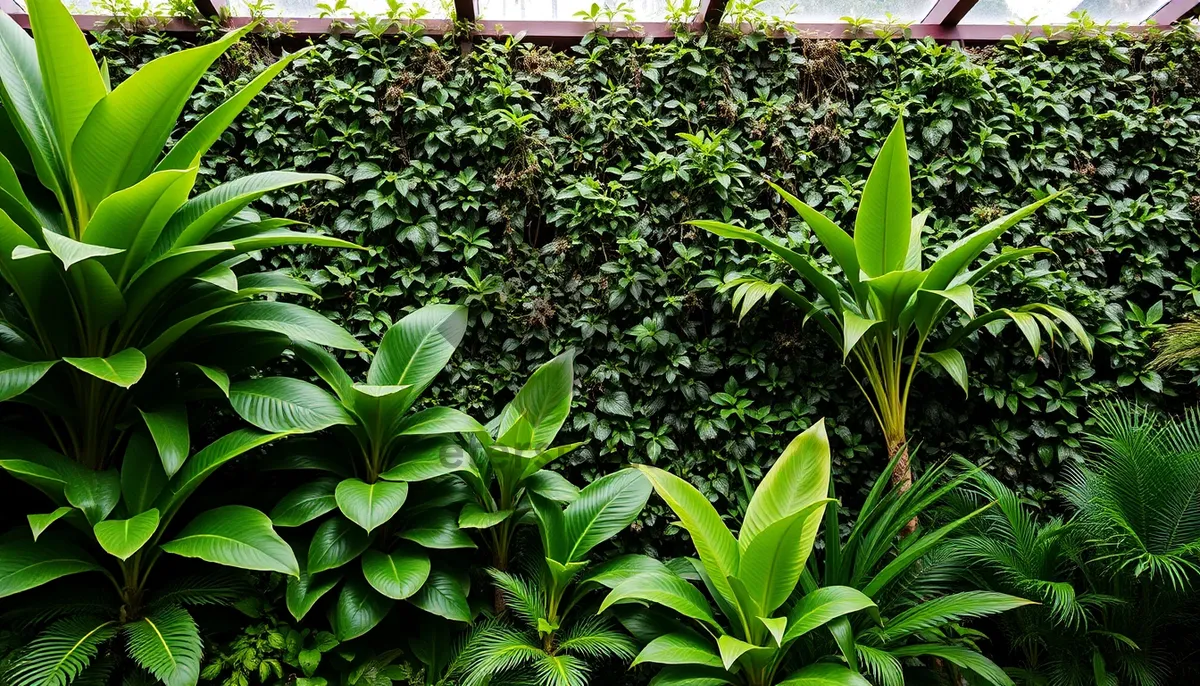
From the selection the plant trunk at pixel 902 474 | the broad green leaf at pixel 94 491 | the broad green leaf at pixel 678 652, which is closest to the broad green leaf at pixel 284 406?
the broad green leaf at pixel 94 491

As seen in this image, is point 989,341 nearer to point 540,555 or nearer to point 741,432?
point 741,432

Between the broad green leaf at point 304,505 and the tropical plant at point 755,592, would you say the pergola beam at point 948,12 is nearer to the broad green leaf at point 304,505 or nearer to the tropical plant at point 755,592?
the tropical plant at point 755,592

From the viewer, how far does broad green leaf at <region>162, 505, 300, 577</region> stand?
5.55 ft

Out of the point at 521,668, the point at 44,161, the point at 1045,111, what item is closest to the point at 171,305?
the point at 44,161

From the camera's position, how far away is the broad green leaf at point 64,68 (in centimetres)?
181

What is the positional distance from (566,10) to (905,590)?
2.60 m

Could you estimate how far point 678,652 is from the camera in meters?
1.81

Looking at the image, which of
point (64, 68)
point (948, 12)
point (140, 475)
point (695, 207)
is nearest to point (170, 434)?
point (140, 475)

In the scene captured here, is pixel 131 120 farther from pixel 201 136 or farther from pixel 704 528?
pixel 704 528

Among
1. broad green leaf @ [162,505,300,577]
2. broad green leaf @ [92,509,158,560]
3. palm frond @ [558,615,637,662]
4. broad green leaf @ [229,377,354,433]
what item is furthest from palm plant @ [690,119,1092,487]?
broad green leaf @ [92,509,158,560]

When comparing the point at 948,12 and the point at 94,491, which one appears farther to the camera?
the point at 948,12

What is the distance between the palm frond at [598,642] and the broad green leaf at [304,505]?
79cm

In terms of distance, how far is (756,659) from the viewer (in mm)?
1844

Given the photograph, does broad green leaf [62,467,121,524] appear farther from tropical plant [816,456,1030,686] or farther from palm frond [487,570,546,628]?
tropical plant [816,456,1030,686]
